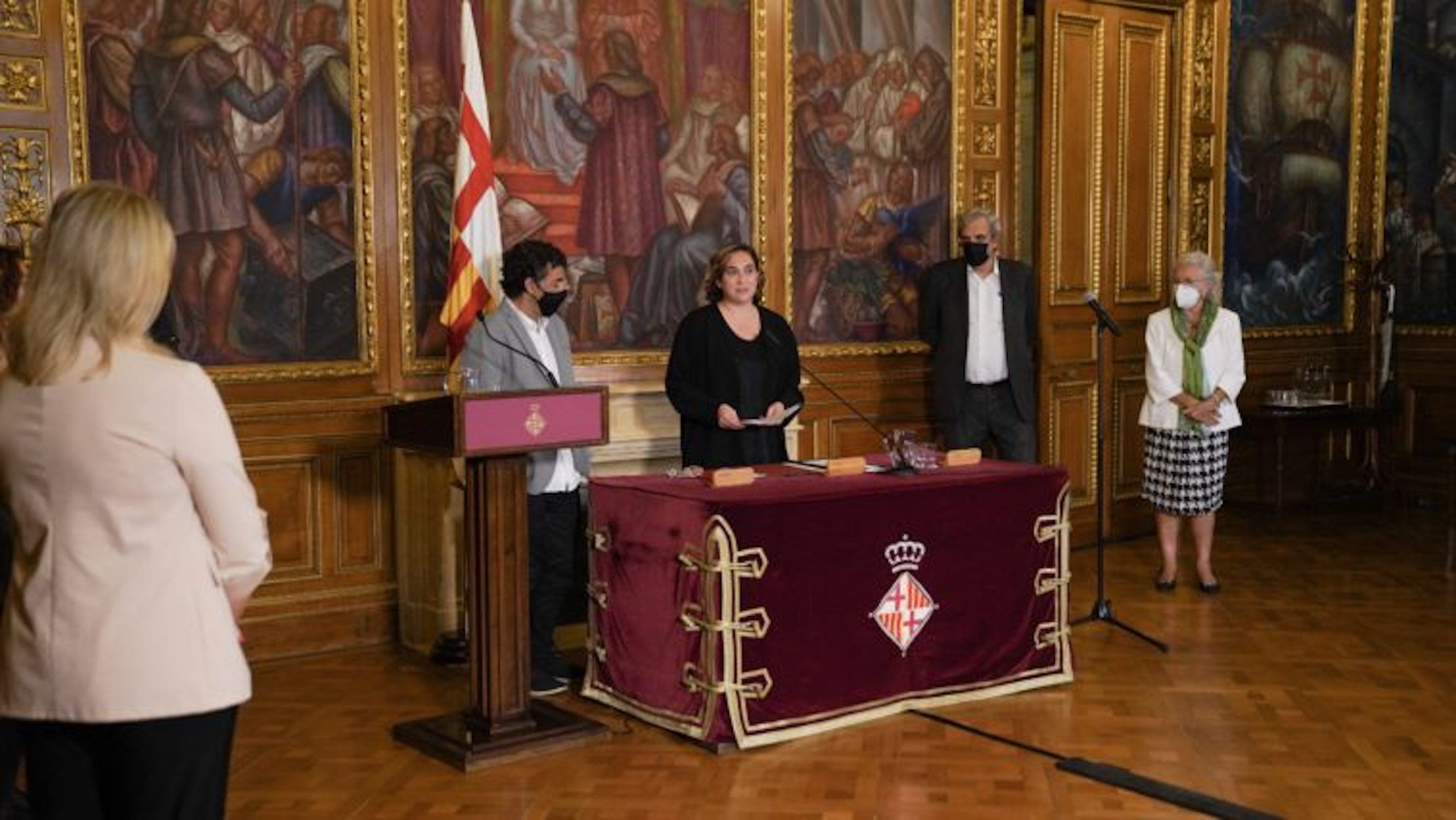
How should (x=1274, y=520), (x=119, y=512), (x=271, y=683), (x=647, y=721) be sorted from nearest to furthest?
(x=119, y=512), (x=647, y=721), (x=271, y=683), (x=1274, y=520)

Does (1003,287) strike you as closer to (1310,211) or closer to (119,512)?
(1310,211)

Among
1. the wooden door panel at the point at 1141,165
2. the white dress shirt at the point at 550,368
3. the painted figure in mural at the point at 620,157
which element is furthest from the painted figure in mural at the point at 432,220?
the wooden door panel at the point at 1141,165

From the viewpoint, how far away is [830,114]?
8469mm

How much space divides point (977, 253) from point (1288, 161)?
158 inches

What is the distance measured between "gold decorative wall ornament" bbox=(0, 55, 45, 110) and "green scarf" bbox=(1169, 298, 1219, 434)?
5342 millimetres

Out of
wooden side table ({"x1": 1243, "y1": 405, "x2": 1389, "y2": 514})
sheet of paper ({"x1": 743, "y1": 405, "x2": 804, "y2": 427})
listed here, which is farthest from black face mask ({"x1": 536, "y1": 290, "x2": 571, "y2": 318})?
wooden side table ({"x1": 1243, "y1": 405, "x2": 1389, "y2": 514})

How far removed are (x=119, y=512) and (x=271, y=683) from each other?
13.5ft

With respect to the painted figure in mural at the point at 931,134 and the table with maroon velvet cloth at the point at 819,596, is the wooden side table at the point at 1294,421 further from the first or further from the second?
the table with maroon velvet cloth at the point at 819,596

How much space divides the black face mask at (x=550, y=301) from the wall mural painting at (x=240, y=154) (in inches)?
52.3

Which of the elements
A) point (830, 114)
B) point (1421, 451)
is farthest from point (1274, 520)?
point (830, 114)

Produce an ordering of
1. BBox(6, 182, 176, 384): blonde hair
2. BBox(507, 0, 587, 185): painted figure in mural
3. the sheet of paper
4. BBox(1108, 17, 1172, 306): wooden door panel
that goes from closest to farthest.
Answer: BBox(6, 182, 176, 384): blonde hair
the sheet of paper
BBox(507, 0, 587, 185): painted figure in mural
BBox(1108, 17, 1172, 306): wooden door panel

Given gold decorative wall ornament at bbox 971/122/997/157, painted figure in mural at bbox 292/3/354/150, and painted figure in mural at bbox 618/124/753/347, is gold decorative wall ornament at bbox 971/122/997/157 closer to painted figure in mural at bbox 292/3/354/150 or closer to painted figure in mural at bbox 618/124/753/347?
painted figure in mural at bbox 618/124/753/347

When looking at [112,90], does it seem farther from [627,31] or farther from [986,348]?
[986,348]

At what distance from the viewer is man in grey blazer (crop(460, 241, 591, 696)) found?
19.4 feet
